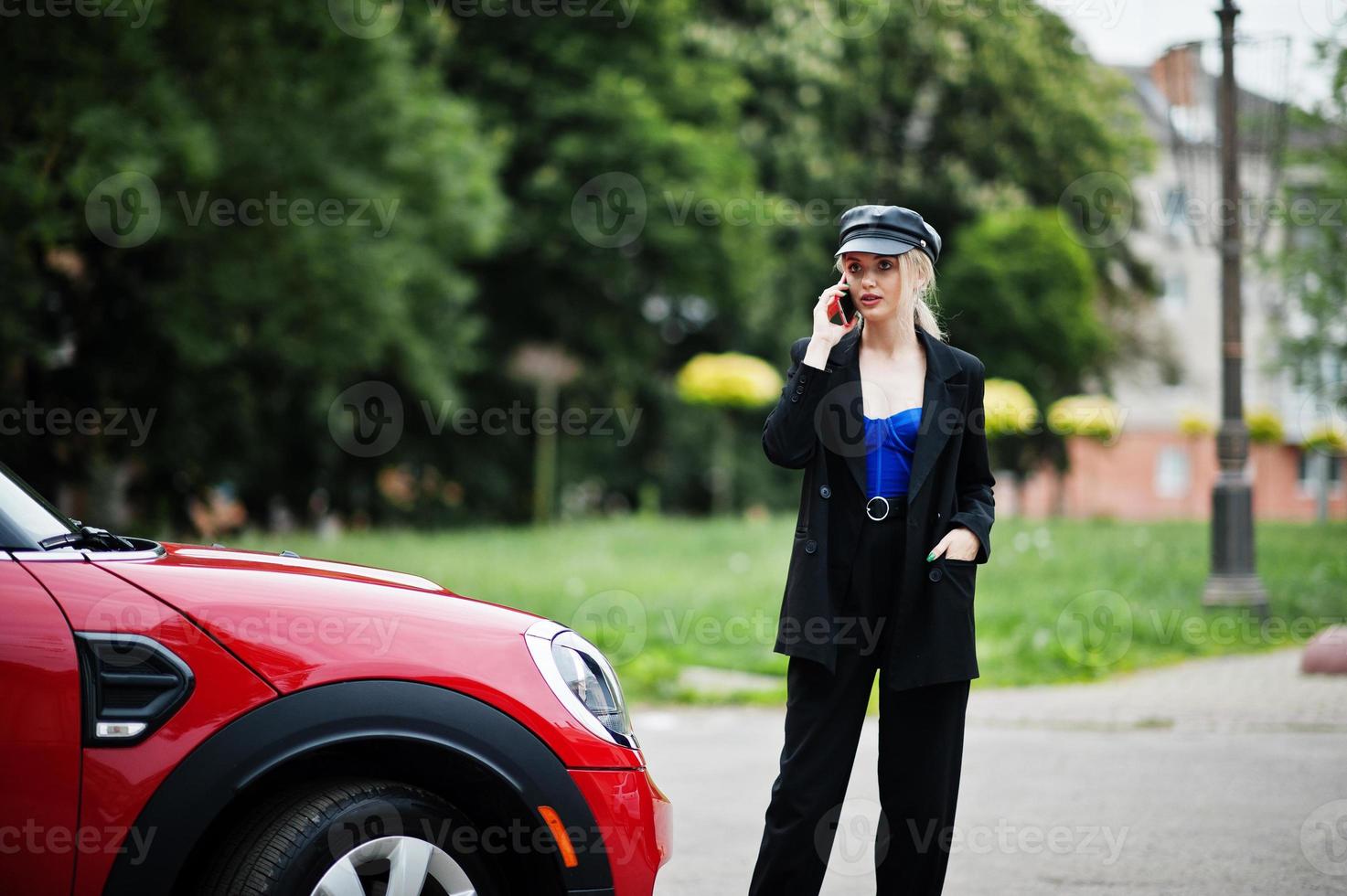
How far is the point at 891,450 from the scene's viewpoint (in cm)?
381

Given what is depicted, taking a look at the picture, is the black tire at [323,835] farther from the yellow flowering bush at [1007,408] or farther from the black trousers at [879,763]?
the yellow flowering bush at [1007,408]

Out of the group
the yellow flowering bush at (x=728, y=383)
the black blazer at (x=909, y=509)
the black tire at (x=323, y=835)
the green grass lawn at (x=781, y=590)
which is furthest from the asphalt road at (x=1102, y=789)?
the yellow flowering bush at (x=728, y=383)

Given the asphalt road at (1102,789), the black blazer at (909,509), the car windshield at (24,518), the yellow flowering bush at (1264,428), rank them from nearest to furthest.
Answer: the car windshield at (24,518)
the black blazer at (909,509)
the asphalt road at (1102,789)
the yellow flowering bush at (1264,428)

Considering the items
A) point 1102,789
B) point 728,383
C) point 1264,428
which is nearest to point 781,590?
point 1102,789

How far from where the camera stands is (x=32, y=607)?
9.91 feet

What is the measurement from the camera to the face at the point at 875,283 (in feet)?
12.6

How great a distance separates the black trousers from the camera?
369cm

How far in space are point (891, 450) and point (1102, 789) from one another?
12.5ft

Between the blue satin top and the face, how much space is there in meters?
0.27

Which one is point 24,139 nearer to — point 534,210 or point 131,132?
point 131,132

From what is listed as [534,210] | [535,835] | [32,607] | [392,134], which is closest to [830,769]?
[535,835]

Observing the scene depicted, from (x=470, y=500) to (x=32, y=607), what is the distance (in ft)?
81.9

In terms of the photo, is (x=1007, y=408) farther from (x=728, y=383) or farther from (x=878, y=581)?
(x=878, y=581)

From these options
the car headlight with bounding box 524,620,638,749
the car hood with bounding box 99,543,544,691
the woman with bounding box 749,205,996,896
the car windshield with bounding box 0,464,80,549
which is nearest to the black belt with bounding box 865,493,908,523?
the woman with bounding box 749,205,996,896
